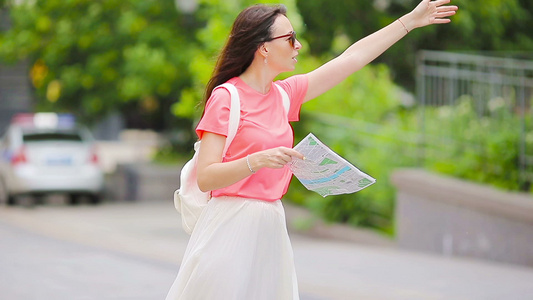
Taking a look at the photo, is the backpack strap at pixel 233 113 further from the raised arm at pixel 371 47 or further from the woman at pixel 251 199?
the raised arm at pixel 371 47

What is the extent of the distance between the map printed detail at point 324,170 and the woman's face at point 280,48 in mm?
434

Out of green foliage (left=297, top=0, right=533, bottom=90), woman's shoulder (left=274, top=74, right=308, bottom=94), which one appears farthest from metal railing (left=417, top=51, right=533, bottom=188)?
woman's shoulder (left=274, top=74, right=308, bottom=94)

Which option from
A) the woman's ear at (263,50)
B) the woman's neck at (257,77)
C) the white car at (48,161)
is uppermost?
the woman's ear at (263,50)

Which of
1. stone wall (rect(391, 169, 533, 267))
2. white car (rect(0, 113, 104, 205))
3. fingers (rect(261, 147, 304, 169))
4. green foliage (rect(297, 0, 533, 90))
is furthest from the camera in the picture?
white car (rect(0, 113, 104, 205))

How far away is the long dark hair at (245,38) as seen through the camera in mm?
3881

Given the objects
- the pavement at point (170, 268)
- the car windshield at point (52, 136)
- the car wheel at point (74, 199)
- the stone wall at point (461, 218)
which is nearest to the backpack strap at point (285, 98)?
the pavement at point (170, 268)

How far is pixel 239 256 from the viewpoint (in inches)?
152

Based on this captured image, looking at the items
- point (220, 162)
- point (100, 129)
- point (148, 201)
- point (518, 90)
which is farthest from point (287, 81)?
point (100, 129)

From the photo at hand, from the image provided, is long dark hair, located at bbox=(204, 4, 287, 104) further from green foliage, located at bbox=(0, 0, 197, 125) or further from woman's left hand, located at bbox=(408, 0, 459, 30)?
green foliage, located at bbox=(0, 0, 197, 125)

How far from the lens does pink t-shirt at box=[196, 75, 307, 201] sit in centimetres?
375

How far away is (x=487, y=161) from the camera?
34.7 feet

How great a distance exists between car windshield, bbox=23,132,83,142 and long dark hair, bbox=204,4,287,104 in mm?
14354

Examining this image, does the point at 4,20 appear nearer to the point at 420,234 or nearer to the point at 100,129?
the point at 100,129

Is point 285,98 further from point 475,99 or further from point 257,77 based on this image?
point 475,99
